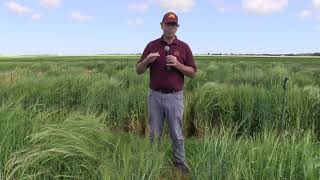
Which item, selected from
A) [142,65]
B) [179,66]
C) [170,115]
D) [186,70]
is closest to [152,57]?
[142,65]

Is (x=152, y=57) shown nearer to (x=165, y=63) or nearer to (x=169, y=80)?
(x=165, y=63)

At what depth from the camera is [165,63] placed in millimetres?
6156

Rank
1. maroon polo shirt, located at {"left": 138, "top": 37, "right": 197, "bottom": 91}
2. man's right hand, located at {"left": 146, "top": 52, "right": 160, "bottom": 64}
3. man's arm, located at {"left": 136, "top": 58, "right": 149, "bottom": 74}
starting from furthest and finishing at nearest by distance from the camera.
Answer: maroon polo shirt, located at {"left": 138, "top": 37, "right": 197, "bottom": 91} → man's arm, located at {"left": 136, "top": 58, "right": 149, "bottom": 74} → man's right hand, located at {"left": 146, "top": 52, "right": 160, "bottom": 64}

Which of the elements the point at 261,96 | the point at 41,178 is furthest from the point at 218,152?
the point at 261,96

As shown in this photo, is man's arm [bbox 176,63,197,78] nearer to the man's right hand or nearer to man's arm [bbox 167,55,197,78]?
man's arm [bbox 167,55,197,78]

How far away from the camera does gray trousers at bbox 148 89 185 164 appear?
6.21 metres

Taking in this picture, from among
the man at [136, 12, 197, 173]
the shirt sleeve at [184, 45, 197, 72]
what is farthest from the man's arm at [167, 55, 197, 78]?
the shirt sleeve at [184, 45, 197, 72]

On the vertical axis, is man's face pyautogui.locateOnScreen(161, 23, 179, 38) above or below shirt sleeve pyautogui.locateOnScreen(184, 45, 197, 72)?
above

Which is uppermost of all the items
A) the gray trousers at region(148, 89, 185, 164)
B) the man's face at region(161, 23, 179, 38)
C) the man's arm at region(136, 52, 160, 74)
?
the man's face at region(161, 23, 179, 38)

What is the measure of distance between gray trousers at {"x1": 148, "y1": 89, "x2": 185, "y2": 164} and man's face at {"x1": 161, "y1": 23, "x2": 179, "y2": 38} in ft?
2.32

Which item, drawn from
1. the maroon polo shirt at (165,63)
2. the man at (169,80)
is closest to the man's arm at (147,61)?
the man at (169,80)

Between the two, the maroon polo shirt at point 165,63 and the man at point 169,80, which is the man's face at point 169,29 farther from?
the maroon polo shirt at point 165,63

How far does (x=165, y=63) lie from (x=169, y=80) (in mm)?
205

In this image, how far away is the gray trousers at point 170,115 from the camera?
621 cm
